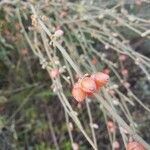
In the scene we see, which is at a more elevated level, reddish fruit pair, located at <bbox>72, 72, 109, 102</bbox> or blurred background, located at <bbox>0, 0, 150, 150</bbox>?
reddish fruit pair, located at <bbox>72, 72, 109, 102</bbox>

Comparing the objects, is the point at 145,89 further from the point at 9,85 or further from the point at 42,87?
the point at 9,85

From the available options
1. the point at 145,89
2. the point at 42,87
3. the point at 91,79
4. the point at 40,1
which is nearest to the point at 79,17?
the point at 40,1

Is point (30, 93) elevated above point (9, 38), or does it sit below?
below

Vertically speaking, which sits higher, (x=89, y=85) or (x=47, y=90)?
(x=89, y=85)

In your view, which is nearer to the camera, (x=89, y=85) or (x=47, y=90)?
(x=89, y=85)

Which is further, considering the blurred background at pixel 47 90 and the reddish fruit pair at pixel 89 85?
the blurred background at pixel 47 90

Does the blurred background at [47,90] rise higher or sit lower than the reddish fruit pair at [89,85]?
lower

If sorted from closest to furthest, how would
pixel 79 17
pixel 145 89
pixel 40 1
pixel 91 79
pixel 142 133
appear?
pixel 91 79 → pixel 40 1 → pixel 79 17 → pixel 142 133 → pixel 145 89

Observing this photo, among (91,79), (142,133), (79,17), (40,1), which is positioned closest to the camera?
(91,79)

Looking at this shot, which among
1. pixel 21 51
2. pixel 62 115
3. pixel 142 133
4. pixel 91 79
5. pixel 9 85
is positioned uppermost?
pixel 91 79

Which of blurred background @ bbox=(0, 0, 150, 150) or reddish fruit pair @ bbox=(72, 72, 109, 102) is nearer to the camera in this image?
reddish fruit pair @ bbox=(72, 72, 109, 102)

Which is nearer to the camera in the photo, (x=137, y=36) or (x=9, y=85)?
(x=9, y=85)
